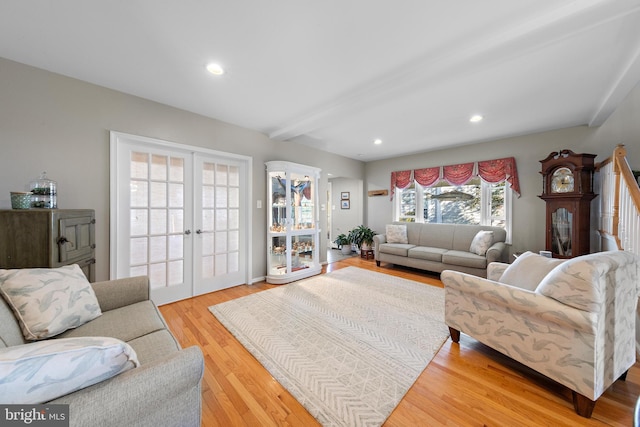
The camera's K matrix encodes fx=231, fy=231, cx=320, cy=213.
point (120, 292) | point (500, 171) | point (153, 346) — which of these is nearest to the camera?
point (153, 346)

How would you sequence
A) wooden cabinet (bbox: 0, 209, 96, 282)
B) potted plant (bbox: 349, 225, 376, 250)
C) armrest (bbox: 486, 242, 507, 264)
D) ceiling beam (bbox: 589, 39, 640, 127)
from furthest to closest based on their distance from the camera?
potted plant (bbox: 349, 225, 376, 250)
armrest (bbox: 486, 242, 507, 264)
ceiling beam (bbox: 589, 39, 640, 127)
wooden cabinet (bbox: 0, 209, 96, 282)

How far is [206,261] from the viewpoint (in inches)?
127

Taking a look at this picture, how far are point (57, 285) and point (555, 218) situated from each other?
5.28 metres

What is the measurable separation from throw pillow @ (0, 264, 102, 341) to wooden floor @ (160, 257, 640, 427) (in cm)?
88

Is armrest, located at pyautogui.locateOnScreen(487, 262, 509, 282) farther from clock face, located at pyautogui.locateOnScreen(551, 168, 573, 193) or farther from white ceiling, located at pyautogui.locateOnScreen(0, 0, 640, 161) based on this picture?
clock face, located at pyautogui.locateOnScreen(551, 168, 573, 193)

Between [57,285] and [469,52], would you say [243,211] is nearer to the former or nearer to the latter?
[57,285]

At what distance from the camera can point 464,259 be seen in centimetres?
361

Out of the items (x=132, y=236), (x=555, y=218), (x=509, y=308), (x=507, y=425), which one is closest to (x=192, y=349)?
(x=507, y=425)

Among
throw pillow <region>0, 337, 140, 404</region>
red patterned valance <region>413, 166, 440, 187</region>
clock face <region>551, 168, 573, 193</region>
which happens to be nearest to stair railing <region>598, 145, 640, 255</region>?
clock face <region>551, 168, 573, 193</region>

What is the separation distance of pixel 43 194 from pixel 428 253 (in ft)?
15.5

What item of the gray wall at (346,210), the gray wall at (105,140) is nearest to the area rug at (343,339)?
the gray wall at (105,140)

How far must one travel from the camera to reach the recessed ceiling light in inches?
80.0

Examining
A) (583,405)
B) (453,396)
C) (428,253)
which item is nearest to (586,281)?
(583,405)

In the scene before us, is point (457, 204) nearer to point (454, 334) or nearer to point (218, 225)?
point (454, 334)
